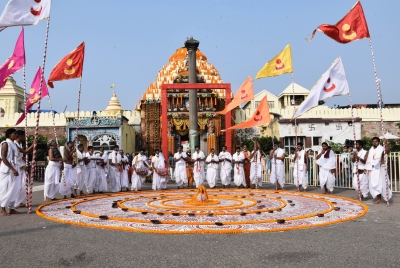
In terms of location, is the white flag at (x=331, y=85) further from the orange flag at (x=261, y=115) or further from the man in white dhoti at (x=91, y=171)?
the man in white dhoti at (x=91, y=171)

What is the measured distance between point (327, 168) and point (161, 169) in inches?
228

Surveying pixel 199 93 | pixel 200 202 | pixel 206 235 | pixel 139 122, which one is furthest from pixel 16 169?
pixel 139 122

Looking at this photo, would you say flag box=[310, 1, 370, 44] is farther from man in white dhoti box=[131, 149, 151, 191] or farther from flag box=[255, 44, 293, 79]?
man in white dhoti box=[131, 149, 151, 191]

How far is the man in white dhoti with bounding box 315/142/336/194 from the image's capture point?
11.9 metres

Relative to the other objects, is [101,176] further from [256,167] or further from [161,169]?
[256,167]

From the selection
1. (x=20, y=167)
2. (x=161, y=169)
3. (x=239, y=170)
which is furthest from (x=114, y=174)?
(x=20, y=167)

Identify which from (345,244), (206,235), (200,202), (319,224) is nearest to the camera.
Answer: (345,244)

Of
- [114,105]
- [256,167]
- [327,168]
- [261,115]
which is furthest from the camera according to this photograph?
[114,105]

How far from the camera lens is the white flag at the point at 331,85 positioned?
10.0 metres

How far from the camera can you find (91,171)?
1281 centimetres

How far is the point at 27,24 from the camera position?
27.9ft

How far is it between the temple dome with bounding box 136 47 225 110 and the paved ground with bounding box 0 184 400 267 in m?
28.5

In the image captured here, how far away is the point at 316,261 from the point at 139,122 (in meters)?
33.8

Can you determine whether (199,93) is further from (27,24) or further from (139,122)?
(27,24)
